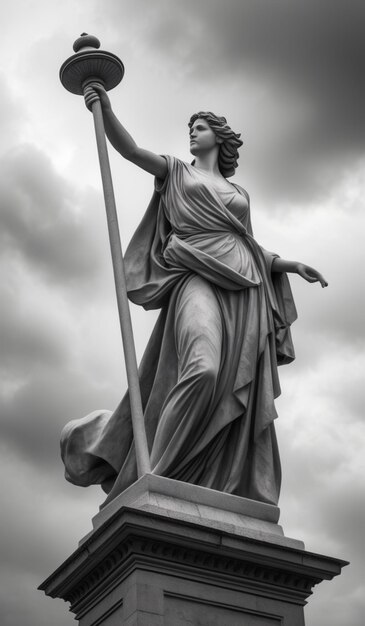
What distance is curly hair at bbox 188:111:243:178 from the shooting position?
16109 mm

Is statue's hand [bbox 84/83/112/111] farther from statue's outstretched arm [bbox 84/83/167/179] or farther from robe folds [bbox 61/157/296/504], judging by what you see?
robe folds [bbox 61/157/296/504]

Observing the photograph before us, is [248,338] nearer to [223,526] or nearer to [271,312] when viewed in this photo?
[271,312]

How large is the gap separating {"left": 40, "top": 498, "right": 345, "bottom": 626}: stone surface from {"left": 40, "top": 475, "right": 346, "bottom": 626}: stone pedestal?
0.01m

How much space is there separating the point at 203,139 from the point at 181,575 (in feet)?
18.8

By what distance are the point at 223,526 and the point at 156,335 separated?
9.25 feet

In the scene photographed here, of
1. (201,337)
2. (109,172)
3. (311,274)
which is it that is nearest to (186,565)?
(201,337)

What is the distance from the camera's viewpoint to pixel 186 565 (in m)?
13.1

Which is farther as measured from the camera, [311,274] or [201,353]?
[311,274]

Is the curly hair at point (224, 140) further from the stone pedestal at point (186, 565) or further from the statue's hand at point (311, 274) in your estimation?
the stone pedestal at point (186, 565)

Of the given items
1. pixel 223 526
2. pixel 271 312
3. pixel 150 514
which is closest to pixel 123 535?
pixel 150 514

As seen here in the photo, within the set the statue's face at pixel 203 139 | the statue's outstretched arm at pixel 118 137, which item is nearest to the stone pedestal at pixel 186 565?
the statue's outstretched arm at pixel 118 137

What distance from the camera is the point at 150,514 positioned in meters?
12.8

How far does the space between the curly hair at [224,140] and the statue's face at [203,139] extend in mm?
61

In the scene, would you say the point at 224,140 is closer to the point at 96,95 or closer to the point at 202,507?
the point at 96,95
